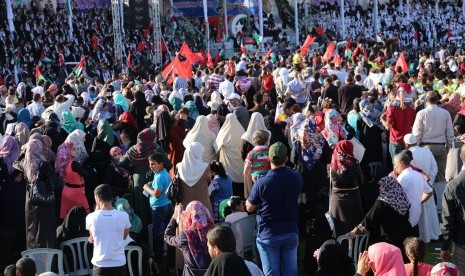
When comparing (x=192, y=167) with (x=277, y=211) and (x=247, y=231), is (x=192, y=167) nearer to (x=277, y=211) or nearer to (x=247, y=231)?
(x=247, y=231)

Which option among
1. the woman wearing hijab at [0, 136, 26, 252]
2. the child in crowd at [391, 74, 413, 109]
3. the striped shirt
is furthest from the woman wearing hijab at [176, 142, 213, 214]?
the child in crowd at [391, 74, 413, 109]

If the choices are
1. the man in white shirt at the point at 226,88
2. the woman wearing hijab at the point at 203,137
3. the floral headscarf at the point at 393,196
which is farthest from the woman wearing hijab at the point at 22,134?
the man in white shirt at the point at 226,88

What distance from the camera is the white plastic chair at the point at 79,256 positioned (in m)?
7.77

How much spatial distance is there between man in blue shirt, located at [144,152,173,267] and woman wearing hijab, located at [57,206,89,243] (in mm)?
717

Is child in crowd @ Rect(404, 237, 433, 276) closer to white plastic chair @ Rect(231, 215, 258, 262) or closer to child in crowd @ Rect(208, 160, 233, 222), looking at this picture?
white plastic chair @ Rect(231, 215, 258, 262)

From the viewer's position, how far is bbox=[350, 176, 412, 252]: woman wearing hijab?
24.0 ft

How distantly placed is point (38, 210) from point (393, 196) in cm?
323

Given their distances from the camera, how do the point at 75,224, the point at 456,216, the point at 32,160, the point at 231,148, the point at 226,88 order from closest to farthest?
the point at 456,216, the point at 75,224, the point at 32,160, the point at 231,148, the point at 226,88

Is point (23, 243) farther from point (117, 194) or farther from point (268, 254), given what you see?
point (268, 254)

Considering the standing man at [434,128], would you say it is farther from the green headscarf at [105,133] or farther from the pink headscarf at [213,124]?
the green headscarf at [105,133]

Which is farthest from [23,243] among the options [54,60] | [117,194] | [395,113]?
[54,60]

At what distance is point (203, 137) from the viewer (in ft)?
33.8

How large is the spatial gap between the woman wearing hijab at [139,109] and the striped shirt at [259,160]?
15.7ft

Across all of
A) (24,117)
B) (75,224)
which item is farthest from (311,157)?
(24,117)
